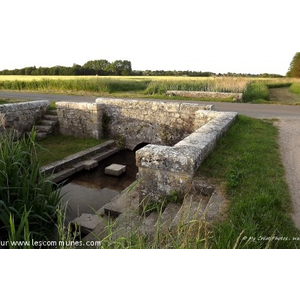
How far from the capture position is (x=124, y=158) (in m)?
7.49

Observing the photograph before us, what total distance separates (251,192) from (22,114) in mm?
7049

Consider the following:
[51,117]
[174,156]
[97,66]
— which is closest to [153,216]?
[174,156]

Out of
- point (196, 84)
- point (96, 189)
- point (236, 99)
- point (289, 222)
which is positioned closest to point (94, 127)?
point (96, 189)

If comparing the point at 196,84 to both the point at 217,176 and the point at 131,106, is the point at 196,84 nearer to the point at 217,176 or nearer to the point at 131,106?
the point at 131,106

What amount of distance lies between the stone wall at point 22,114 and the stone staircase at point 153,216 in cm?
463

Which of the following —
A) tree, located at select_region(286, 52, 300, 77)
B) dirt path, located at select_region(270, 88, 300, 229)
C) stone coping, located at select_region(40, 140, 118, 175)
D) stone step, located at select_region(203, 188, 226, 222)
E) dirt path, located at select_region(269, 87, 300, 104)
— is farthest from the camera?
tree, located at select_region(286, 52, 300, 77)

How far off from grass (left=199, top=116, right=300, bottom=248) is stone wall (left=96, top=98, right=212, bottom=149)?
1.69 metres

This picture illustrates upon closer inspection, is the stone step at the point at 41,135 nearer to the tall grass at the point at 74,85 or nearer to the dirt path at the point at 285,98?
the tall grass at the point at 74,85

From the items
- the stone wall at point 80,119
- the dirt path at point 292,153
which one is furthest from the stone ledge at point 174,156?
the stone wall at point 80,119

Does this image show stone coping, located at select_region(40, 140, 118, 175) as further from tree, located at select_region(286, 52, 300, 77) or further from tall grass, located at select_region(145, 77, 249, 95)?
tree, located at select_region(286, 52, 300, 77)

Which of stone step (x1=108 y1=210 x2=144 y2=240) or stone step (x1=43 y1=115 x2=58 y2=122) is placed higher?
stone step (x1=43 y1=115 x2=58 y2=122)

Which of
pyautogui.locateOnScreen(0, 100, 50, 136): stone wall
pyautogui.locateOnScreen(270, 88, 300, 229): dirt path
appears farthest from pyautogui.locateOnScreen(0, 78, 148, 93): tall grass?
pyautogui.locateOnScreen(270, 88, 300, 229): dirt path

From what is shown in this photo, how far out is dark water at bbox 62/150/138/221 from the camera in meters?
4.71

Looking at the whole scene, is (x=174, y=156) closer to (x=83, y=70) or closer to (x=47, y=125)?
(x=47, y=125)
